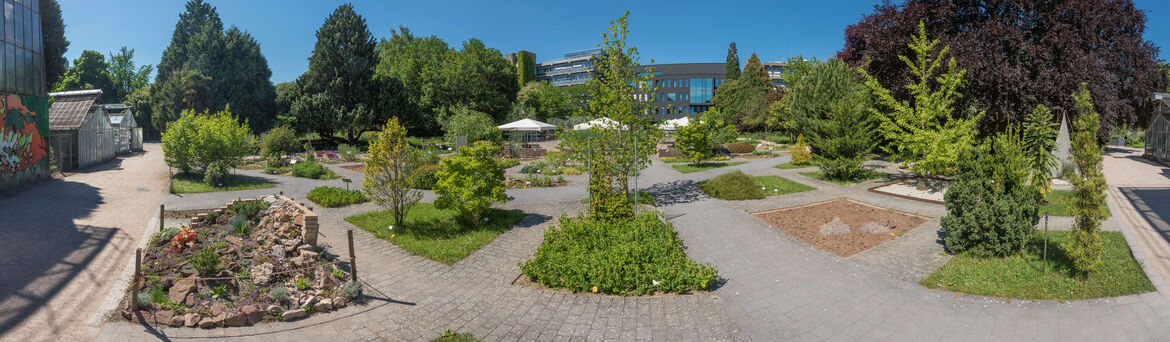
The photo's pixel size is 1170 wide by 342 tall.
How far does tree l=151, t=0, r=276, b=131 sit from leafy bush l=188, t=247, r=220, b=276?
1610 inches

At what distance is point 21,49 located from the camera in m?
18.2

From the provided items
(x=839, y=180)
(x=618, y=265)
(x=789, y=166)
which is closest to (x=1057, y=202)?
(x=839, y=180)

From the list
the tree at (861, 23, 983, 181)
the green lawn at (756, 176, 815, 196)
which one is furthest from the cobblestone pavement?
the green lawn at (756, 176, 815, 196)

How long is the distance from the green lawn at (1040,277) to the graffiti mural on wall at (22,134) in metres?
26.5

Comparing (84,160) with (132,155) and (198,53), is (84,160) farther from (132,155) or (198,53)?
(198,53)

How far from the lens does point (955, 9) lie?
19.2 meters

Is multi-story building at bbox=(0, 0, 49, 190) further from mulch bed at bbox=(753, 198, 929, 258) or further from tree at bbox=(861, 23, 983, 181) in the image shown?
tree at bbox=(861, 23, 983, 181)

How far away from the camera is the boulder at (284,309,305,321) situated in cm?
734

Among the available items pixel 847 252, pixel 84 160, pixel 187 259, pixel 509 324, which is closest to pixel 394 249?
pixel 187 259

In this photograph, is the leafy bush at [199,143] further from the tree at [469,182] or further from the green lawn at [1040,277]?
the green lawn at [1040,277]

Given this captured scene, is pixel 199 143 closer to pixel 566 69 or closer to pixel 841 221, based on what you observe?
pixel 841 221

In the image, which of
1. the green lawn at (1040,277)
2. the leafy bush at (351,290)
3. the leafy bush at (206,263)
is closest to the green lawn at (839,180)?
the green lawn at (1040,277)

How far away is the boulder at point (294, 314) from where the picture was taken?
7.34m

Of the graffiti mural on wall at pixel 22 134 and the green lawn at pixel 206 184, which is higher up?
the graffiti mural on wall at pixel 22 134
